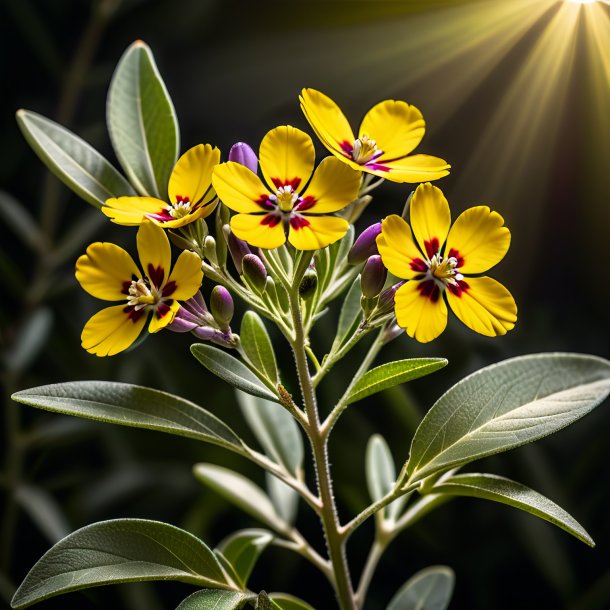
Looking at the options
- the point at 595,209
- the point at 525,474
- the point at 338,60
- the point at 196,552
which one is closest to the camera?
the point at 196,552

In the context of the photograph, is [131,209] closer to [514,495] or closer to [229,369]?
[229,369]

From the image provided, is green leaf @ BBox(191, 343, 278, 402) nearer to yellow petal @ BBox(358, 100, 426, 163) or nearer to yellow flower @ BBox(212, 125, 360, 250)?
yellow flower @ BBox(212, 125, 360, 250)

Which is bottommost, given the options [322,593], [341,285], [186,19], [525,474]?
[322,593]

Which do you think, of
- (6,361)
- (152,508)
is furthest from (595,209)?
(6,361)

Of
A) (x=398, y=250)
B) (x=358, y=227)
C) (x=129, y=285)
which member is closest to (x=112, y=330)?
(x=129, y=285)

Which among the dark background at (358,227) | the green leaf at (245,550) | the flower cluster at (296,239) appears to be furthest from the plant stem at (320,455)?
the dark background at (358,227)

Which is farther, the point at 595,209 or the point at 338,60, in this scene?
the point at 338,60

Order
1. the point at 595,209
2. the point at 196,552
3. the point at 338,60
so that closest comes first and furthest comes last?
the point at 196,552 < the point at 595,209 < the point at 338,60

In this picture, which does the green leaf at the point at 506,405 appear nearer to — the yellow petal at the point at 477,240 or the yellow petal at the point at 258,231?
the yellow petal at the point at 477,240

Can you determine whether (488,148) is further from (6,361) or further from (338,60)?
(6,361)
